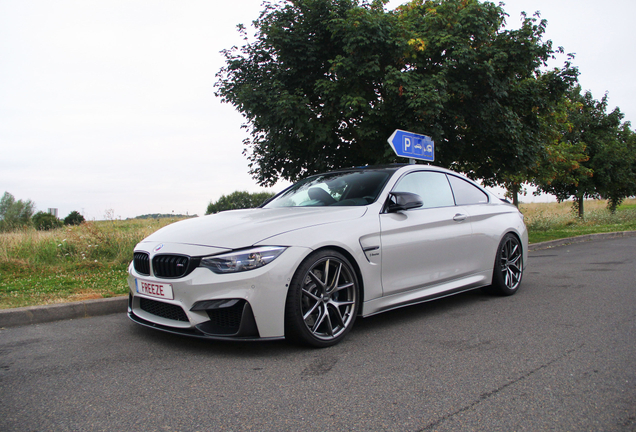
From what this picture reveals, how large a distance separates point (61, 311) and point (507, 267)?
5026mm

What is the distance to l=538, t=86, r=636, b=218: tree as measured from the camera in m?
28.6

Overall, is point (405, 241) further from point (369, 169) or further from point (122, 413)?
point (122, 413)

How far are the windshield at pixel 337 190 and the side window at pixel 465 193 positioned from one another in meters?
1.01

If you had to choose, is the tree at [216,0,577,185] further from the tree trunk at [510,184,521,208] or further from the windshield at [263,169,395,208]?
the tree trunk at [510,184,521,208]

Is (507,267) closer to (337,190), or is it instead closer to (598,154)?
(337,190)

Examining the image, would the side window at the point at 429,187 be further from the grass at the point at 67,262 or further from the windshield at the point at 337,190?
the grass at the point at 67,262

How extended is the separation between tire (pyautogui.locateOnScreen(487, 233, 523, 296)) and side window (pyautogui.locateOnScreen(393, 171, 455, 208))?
1028 millimetres

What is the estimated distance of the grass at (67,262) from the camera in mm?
5905

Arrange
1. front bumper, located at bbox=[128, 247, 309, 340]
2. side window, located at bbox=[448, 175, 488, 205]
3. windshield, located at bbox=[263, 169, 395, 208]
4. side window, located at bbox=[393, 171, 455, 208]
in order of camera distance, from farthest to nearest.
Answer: side window, located at bbox=[448, 175, 488, 205] < side window, located at bbox=[393, 171, 455, 208] < windshield, located at bbox=[263, 169, 395, 208] < front bumper, located at bbox=[128, 247, 309, 340]

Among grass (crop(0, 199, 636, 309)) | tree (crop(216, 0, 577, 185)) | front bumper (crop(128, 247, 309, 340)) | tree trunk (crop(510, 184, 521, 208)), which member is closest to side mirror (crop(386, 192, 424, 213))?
front bumper (crop(128, 247, 309, 340))

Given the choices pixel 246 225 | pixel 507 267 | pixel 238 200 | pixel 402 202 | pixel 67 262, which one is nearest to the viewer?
pixel 246 225

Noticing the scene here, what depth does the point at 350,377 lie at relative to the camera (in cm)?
319

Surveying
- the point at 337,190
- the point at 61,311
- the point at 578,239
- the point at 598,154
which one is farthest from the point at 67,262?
the point at 598,154

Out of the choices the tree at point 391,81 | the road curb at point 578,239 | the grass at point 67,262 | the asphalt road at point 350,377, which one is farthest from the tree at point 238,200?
the asphalt road at point 350,377
